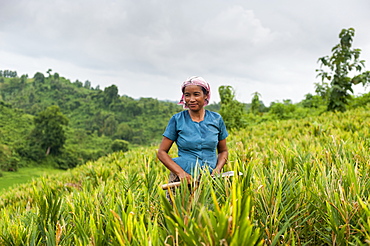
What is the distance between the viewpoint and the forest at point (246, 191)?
0.96m

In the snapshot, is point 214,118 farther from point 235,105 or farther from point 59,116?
point 59,116

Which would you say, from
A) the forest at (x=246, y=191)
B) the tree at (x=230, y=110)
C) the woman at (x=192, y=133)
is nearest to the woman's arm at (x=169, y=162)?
the woman at (x=192, y=133)

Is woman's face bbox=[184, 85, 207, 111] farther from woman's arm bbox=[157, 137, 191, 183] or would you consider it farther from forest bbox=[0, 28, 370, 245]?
forest bbox=[0, 28, 370, 245]

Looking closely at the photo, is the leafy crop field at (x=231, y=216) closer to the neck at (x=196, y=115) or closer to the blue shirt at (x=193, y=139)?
the blue shirt at (x=193, y=139)

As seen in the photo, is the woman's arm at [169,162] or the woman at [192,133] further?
the woman at [192,133]

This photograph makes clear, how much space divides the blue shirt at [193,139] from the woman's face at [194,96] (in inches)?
4.9

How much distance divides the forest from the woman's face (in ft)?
1.82

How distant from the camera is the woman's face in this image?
6.44 feet

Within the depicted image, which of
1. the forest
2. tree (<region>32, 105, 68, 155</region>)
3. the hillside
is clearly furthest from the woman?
tree (<region>32, 105, 68, 155</region>)

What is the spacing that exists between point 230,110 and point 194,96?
861cm

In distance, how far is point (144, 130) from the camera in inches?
3317

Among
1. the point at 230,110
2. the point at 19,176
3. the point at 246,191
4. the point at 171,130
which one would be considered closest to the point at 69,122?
the point at 19,176

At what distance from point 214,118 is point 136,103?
317 feet

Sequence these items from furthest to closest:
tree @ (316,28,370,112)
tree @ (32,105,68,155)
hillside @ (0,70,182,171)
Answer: hillside @ (0,70,182,171) < tree @ (32,105,68,155) < tree @ (316,28,370,112)
